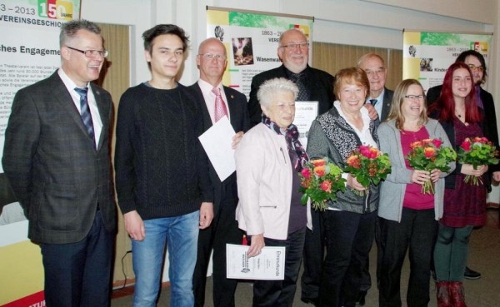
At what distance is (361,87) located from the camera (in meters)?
2.92

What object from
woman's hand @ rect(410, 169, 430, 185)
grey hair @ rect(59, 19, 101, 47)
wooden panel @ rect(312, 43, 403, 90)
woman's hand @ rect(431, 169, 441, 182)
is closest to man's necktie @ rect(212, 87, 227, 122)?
grey hair @ rect(59, 19, 101, 47)

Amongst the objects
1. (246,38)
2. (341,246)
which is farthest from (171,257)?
(246,38)

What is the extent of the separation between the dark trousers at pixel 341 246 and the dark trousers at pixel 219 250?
64 cm

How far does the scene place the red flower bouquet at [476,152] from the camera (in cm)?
302

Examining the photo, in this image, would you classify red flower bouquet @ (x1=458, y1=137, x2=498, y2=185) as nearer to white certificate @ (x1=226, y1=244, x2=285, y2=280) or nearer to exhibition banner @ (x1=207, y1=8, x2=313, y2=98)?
white certificate @ (x1=226, y1=244, x2=285, y2=280)

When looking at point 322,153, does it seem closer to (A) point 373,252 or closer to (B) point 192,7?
(B) point 192,7

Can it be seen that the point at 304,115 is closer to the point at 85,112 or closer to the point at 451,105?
the point at 451,105

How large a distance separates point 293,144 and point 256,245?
0.66 m

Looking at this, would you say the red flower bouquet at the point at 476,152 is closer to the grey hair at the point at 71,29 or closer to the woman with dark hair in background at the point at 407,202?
the woman with dark hair in background at the point at 407,202

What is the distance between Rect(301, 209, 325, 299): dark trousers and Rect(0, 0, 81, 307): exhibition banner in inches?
76.8

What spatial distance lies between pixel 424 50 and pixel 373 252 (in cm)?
263

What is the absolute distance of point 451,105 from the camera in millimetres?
3342

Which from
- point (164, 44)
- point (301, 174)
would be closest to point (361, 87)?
point (301, 174)

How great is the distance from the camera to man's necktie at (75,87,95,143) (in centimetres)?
227
